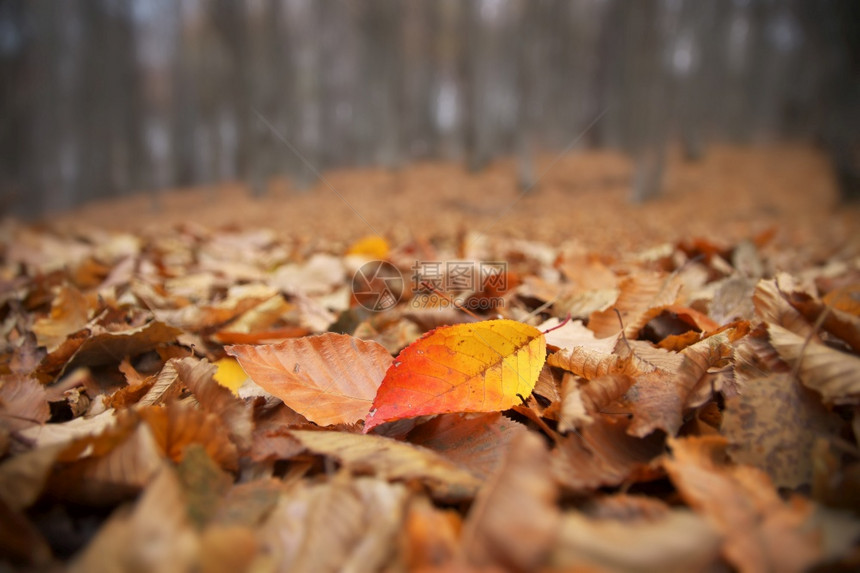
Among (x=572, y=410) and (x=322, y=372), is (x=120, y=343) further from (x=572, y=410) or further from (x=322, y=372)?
(x=572, y=410)

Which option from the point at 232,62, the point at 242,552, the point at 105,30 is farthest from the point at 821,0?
the point at 105,30

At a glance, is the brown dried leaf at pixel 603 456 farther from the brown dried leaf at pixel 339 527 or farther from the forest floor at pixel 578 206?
the forest floor at pixel 578 206

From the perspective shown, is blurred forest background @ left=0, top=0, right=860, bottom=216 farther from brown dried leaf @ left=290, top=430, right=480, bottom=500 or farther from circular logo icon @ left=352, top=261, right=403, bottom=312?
brown dried leaf @ left=290, top=430, right=480, bottom=500

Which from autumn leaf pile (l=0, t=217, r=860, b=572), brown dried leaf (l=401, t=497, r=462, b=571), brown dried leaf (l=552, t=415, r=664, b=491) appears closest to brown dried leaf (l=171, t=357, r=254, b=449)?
autumn leaf pile (l=0, t=217, r=860, b=572)

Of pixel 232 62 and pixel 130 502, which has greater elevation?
pixel 232 62

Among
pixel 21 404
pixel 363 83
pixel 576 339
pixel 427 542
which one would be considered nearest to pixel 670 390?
pixel 576 339

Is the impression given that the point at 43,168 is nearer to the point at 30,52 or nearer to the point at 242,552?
the point at 30,52
